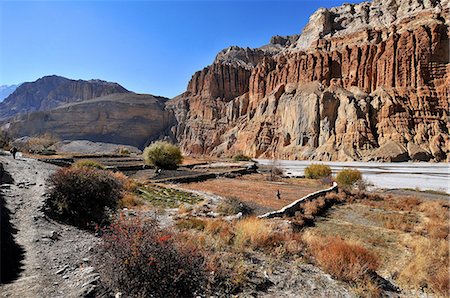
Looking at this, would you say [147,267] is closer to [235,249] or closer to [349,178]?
[235,249]

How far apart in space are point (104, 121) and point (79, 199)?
122 meters

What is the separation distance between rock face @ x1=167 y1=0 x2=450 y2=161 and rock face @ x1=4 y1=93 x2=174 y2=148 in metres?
23.3

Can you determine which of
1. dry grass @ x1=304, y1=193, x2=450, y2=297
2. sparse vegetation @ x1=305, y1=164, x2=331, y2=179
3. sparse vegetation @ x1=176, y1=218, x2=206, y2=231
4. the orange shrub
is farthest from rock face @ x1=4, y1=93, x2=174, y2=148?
sparse vegetation @ x1=176, y1=218, x2=206, y2=231

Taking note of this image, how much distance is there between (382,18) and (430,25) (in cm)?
2189

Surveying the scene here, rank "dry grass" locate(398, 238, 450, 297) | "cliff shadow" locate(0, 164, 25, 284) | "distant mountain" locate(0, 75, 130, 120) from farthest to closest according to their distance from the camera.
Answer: "distant mountain" locate(0, 75, 130, 120)
"dry grass" locate(398, 238, 450, 297)
"cliff shadow" locate(0, 164, 25, 284)

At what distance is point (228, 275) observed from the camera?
634cm

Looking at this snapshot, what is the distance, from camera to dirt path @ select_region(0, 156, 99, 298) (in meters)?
4.82

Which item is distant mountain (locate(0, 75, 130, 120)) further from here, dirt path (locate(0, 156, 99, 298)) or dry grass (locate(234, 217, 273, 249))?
dry grass (locate(234, 217, 273, 249))

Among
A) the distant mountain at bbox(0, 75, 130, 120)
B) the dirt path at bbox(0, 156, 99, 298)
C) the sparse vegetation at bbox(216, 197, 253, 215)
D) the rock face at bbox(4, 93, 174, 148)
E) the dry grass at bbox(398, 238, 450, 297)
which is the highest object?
the distant mountain at bbox(0, 75, 130, 120)

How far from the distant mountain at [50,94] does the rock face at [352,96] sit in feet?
295

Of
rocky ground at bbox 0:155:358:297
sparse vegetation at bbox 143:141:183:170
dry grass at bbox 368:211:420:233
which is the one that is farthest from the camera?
sparse vegetation at bbox 143:141:183:170

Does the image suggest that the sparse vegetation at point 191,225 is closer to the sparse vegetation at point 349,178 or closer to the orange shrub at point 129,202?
the orange shrub at point 129,202

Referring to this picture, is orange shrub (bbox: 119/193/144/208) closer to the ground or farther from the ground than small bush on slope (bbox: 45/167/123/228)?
closer to the ground

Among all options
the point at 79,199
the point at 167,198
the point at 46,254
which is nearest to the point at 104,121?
the point at 167,198
